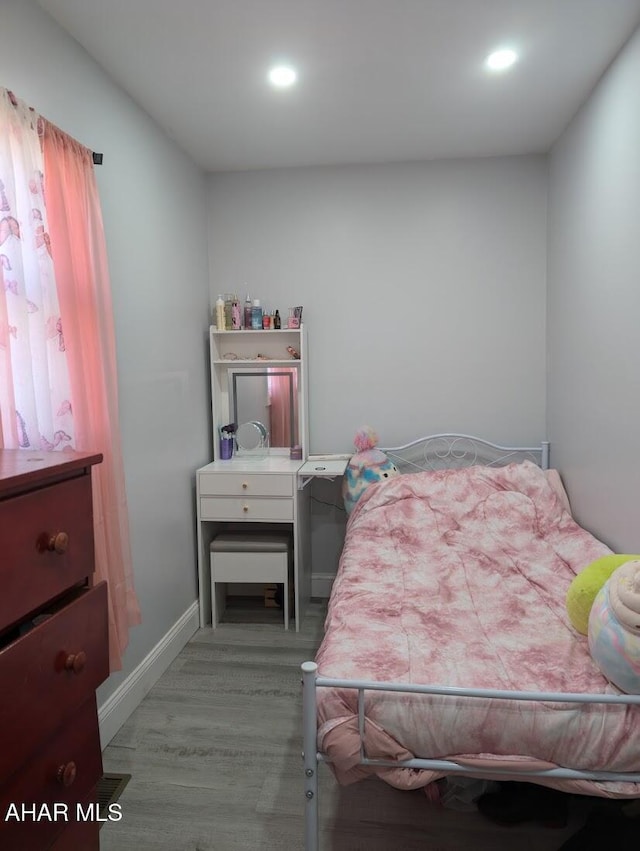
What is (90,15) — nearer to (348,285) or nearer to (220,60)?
(220,60)

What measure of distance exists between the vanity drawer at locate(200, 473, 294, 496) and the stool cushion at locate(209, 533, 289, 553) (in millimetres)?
283

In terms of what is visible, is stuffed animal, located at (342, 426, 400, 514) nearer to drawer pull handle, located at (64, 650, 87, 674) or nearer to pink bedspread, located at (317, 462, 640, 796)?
pink bedspread, located at (317, 462, 640, 796)

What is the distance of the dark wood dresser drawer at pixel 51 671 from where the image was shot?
0.88 metres

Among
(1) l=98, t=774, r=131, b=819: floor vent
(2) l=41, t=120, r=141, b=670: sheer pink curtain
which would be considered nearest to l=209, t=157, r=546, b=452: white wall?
(2) l=41, t=120, r=141, b=670: sheer pink curtain

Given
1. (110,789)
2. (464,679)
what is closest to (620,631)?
(464,679)

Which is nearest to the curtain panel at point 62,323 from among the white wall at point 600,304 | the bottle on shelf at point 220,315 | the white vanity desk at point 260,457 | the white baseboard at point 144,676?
the white baseboard at point 144,676

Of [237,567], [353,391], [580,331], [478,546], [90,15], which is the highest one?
[90,15]

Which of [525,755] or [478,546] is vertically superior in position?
[478,546]

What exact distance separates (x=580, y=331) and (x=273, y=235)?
1903mm

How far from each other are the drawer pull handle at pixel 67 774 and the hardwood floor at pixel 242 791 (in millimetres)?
868

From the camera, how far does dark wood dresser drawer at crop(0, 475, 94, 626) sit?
88 centimetres

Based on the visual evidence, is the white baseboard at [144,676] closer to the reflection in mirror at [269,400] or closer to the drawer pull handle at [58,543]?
the reflection in mirror at [269,400]

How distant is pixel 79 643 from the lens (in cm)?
105

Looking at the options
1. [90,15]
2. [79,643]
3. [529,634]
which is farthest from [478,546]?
[90,15]
